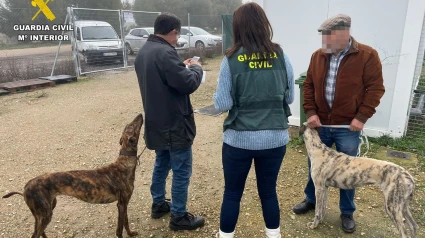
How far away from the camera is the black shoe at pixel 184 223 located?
3.09 m

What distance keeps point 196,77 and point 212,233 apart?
1.46 meters

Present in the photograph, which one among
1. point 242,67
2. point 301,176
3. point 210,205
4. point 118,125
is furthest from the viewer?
point 118,125

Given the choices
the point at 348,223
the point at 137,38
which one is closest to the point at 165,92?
the point at 348,223

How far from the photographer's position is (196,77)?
2.69 m

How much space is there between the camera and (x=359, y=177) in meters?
2.73

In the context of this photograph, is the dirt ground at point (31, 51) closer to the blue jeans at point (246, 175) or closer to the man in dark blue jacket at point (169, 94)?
the man in dark blue jacket at point (169, 94)

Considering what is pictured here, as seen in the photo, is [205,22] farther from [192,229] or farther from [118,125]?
[192,229]

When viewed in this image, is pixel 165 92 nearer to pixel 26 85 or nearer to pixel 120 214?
pixel 120 214

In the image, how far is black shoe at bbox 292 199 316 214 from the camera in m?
3.34

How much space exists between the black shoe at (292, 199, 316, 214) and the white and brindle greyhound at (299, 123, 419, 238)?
20cm

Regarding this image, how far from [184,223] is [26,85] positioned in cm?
757

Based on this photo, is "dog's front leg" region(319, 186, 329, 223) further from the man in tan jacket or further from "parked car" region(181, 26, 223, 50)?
"parked car" region(181, 26, 223, 50)

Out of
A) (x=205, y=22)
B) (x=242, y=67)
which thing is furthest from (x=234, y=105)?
(x=205, y=22)

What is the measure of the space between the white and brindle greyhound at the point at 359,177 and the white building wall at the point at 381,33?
99.9 inches
